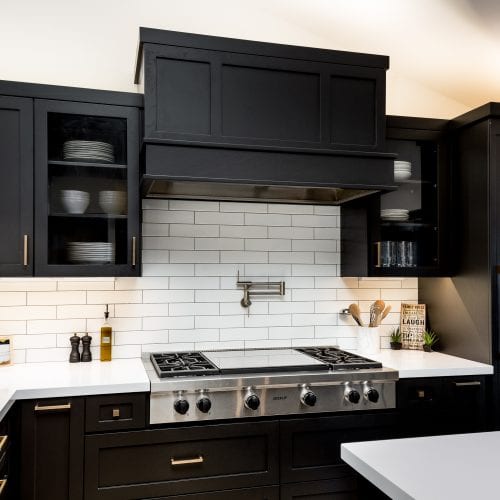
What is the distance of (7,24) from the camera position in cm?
298

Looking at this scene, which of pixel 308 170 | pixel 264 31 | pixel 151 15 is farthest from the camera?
pixel 264 31

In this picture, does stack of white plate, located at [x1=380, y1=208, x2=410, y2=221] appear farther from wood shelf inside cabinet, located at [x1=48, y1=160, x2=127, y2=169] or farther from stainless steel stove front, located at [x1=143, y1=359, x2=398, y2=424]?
wood shelf inside cabinet, located at [x1=48, y1=160, x2=127, y2=169]

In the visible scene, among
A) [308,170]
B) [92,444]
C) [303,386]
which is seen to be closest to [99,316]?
[92,444]

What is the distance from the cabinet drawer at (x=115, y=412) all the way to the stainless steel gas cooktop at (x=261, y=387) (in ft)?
0.20

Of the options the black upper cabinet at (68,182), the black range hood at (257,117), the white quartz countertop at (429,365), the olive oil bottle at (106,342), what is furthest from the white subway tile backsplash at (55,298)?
the white quartz countertop at (429,365)

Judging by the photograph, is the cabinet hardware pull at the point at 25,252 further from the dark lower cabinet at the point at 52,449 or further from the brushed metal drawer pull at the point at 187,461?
the brushed metal drawer pull at the point at 187,461

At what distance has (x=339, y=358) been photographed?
9.76ft

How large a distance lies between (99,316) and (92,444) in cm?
85

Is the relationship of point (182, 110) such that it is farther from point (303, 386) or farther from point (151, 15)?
point (303, 386)

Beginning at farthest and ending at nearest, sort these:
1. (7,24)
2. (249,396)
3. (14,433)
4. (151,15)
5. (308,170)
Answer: (151,15) → (7,24) → (308,170) → (249,396) → (14,433)

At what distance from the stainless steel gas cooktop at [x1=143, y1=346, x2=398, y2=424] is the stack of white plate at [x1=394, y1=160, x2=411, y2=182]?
115 centimetres

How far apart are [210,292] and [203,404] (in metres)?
0.90

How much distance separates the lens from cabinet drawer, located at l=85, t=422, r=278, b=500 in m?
2.40

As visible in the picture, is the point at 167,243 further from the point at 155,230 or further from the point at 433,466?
the point at 433,466
